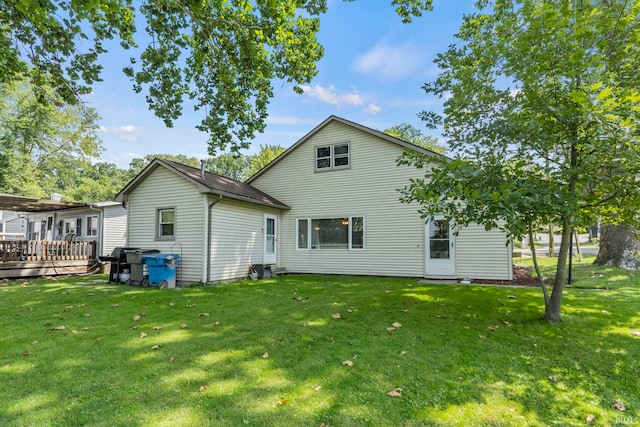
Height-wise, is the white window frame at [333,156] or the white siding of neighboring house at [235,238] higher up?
the white window frame at [333,156]

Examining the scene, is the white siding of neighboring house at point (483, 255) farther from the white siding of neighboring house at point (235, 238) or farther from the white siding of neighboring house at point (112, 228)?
the white siding of neighboring house at point (112, 228)

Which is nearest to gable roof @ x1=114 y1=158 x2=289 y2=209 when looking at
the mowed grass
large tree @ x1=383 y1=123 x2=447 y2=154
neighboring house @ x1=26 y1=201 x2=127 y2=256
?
the mowed grass

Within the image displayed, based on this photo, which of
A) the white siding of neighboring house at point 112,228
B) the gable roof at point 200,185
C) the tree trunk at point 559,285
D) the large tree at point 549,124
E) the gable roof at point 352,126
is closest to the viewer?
the large tree at point 549,124

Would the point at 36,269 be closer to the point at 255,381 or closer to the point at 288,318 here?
the point at 288,318

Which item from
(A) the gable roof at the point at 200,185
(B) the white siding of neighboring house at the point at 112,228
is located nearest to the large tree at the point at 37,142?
(B) the white siding of neighboring house at the point at 112,228

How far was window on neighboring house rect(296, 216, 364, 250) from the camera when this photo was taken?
455 inches

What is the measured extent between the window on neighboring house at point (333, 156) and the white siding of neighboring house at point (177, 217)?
486 centimetres

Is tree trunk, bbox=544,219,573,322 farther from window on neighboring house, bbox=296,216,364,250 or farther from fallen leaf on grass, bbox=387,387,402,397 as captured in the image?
window on neighboring house, bbox=296,216,364,250

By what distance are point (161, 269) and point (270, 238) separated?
4.18m

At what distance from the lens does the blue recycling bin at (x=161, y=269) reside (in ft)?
29.4

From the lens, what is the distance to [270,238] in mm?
12219

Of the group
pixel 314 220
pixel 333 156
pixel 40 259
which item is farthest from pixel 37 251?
pixel 333 156

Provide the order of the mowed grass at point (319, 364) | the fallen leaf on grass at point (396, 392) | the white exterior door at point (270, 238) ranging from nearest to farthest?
1. the mowed grass at point (319, 364)
2. the fallen leaf on grass at point (396, 392)
3. the white exterior door at point (270, 238)

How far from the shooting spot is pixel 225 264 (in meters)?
9.91
